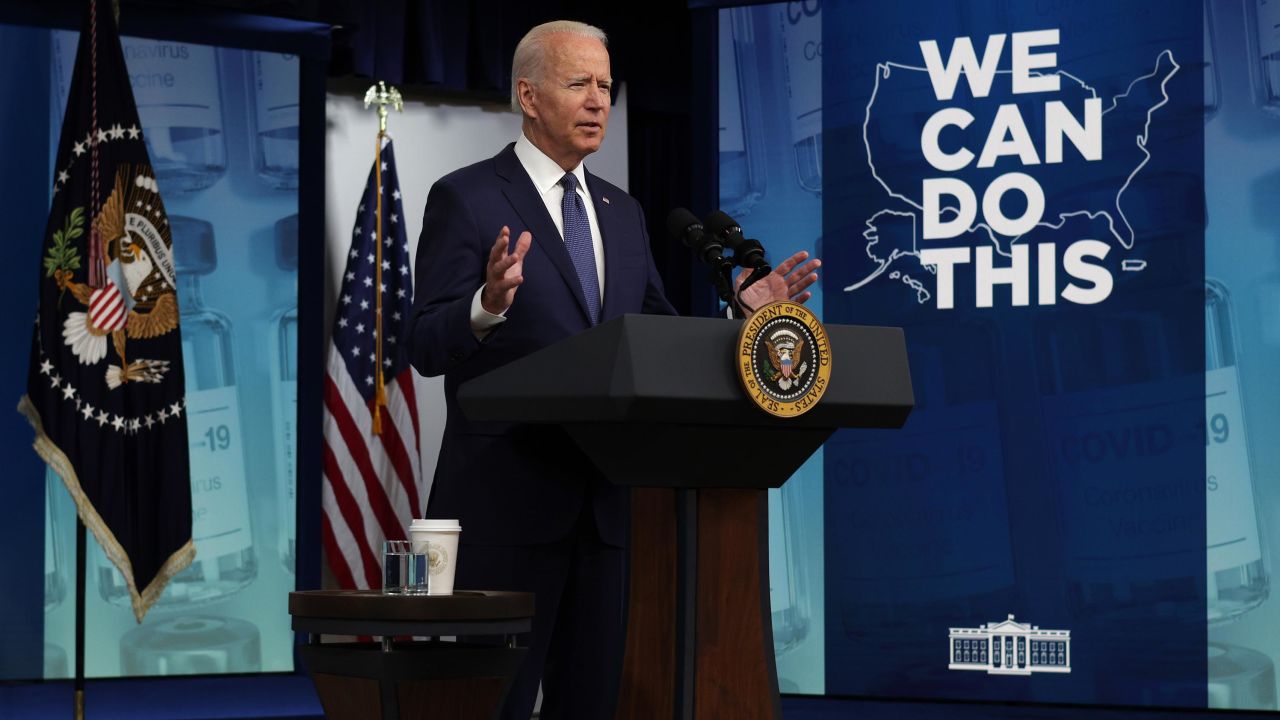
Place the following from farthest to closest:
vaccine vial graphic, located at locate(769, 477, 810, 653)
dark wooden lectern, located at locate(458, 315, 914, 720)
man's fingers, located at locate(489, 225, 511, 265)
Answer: vaccine vial graphic, located at locate(769, 477, 810, 653) < man's fingers, located at locate(489, 225, 511, 265) < dark wooden lectern, located at locate(458, 315, 914, 720)

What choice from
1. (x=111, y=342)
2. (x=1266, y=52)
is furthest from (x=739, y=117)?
(x=111, y=342)

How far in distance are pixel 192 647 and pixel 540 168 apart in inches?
151

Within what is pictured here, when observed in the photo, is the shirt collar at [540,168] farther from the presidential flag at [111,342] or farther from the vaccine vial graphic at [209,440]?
the vaccine vial graphic at [209,440]

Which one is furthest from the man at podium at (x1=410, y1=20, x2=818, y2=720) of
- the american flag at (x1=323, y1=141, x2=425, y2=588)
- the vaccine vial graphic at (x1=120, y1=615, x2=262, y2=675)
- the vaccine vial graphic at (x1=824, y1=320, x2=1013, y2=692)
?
the vaccine vial graphic at (x1=120, y1=615, x2=262, y2=675)

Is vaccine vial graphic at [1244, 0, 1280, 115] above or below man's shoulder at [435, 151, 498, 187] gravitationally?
above

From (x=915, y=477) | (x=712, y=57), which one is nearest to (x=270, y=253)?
(x=712, y=57)

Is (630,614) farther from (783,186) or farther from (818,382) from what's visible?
(783,186)

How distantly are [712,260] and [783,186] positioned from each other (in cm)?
345

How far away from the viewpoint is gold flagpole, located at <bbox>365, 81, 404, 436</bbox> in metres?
5.66

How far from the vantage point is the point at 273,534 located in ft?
18.5

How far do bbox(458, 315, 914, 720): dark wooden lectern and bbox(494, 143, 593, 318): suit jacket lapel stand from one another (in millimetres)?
317

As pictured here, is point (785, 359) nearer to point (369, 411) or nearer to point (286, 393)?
point (369, 411)

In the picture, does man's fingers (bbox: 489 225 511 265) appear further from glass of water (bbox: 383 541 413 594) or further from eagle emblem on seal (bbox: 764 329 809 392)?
glass of water (bbox: 383 541 413 594)

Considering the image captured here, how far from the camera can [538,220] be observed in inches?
84.6
